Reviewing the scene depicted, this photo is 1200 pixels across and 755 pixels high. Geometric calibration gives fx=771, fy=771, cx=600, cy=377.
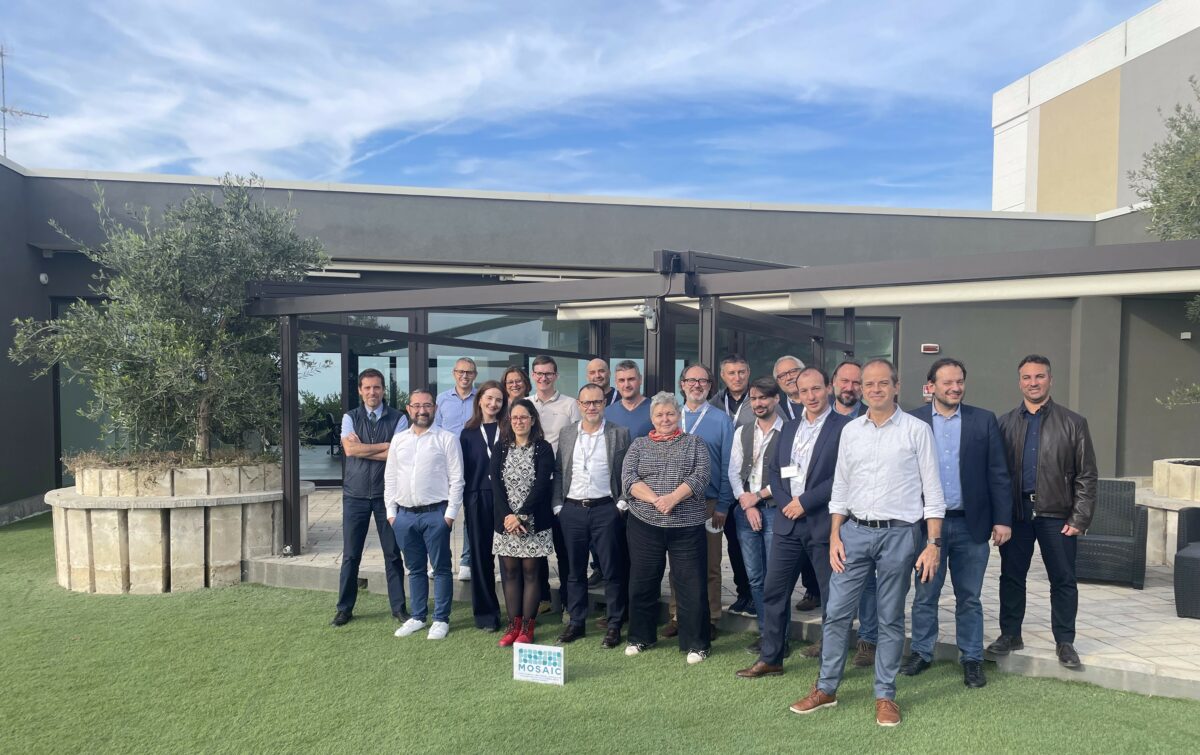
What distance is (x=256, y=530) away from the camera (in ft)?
20.1

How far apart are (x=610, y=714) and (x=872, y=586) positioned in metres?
1.51

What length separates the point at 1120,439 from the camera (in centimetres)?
1166

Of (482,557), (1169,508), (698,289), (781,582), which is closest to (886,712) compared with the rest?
(781,582)

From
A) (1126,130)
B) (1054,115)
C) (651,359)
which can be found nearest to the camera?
(651,359)

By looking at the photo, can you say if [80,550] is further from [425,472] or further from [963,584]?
[963,584]

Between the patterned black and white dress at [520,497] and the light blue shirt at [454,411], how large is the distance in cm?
139

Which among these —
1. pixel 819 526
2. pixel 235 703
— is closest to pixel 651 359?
pixel 819 526

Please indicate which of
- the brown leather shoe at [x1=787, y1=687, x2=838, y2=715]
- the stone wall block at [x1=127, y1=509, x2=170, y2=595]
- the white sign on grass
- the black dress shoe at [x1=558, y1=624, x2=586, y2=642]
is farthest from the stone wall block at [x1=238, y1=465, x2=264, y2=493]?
the brown leather shoe at [x1=787, y1=687, x2=838, y2=715]

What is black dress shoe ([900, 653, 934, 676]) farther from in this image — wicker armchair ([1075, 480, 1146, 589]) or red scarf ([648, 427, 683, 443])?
wicker armchair ([1075, 480, 1146, 589])

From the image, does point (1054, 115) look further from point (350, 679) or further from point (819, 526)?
point (350, 679)

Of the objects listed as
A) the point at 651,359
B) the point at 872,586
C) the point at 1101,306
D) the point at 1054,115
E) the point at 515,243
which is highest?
the point at 1054,115

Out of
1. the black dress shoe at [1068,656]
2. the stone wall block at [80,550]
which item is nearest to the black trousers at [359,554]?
the stone wall block at [80,550]

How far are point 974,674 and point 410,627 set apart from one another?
126 inches

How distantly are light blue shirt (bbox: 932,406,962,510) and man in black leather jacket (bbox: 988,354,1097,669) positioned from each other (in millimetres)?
313
